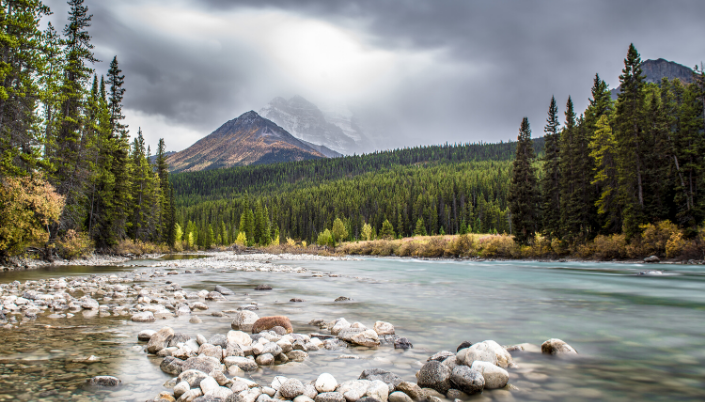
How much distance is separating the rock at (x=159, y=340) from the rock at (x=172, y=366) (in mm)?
815

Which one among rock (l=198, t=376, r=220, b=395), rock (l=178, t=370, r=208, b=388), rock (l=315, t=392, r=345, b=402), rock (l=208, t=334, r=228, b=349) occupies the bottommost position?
rock (l=208, t=334, r=228, b=349)

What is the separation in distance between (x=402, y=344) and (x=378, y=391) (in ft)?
8.41

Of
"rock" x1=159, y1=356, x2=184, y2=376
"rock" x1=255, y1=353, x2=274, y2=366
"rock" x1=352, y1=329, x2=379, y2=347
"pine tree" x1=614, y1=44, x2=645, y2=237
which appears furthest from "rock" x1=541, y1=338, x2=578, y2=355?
"pine tree" x1=614, y1=44, x2=645, y2=237

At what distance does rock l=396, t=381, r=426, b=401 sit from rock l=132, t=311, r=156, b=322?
6.62 m

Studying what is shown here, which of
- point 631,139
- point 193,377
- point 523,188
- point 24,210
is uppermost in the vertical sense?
point 631,139

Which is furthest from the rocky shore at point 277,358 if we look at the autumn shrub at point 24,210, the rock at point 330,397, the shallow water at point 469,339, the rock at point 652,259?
the rock at point 652,259

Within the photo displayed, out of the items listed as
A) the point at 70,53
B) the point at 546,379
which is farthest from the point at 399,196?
the point at 546,379

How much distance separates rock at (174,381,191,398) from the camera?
4.01 m

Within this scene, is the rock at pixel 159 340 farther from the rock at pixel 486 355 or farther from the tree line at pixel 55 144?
the tree line at pixel 55 144

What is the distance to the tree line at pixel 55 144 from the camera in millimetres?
20984

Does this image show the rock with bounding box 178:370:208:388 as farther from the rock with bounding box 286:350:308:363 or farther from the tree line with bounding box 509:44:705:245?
the tree line with bounding box 509:44:705:245

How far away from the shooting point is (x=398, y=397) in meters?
3.98

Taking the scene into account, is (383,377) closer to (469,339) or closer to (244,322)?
(469,339)

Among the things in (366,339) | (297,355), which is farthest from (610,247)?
(297,355)
